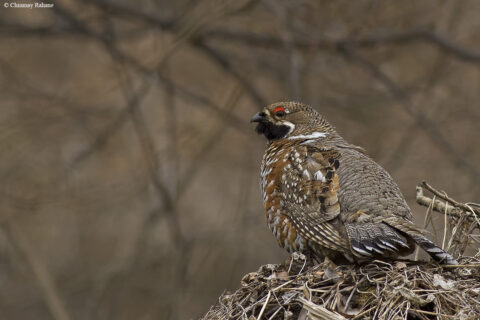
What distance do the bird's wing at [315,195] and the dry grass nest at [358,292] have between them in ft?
0.94

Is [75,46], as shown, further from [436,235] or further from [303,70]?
[436,235]

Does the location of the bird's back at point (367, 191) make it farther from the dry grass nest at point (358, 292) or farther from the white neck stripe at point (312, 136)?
the white neck stripe at point (312, 136)

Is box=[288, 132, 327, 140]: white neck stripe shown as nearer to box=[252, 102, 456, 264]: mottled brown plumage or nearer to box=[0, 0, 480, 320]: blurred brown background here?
box=[252, 102, 456, 264]: mottled brown plumage

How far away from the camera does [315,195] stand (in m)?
5.05

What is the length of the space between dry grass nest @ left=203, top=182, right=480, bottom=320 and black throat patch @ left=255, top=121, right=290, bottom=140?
1.76 meters

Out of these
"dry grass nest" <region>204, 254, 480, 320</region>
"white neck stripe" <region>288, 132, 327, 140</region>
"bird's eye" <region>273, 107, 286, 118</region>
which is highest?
"bird's eye" <region>273, 107, 286, 118</region>

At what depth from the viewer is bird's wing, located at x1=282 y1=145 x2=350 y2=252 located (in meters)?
4.78

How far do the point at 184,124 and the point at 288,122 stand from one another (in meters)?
3.72

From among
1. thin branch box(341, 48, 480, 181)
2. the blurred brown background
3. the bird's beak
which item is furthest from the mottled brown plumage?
thin branch box(341, 48, 480, 181)

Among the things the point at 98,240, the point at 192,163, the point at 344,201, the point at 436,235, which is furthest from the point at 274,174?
the point at 98,240

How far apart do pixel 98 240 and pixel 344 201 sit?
698 centimetres

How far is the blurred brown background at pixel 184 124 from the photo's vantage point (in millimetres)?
8539

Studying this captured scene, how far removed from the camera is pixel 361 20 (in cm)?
924

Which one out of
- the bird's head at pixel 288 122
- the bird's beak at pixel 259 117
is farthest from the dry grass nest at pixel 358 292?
the bird's beak at pixel 259 117
